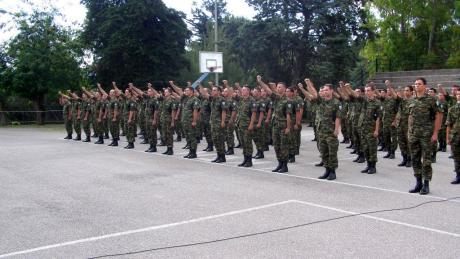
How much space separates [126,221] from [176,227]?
80 centimetres

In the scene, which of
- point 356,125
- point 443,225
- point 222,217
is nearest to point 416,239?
point 443,225

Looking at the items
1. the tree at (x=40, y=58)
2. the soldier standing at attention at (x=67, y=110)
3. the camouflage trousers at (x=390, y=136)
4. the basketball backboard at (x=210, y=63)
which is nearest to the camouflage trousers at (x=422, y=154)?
the camouflage trousers at (x=390, y=136)

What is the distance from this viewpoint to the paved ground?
5.57 meters

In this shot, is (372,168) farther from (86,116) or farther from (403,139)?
(86,116)

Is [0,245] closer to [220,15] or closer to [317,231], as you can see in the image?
[317,231]

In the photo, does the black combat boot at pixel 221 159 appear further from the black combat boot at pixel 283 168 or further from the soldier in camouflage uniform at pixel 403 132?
the soldier in camouflage uniform at pixel 403 132

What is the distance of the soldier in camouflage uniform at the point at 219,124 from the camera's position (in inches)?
520

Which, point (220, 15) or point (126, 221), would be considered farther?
point (220, 15)

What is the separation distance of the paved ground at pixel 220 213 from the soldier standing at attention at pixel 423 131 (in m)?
0.40

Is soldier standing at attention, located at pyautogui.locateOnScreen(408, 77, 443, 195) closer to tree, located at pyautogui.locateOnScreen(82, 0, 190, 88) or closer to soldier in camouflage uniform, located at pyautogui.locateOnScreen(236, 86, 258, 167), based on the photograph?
soldier in camouflage uniform, located at pyautogui.locateOnScreen(236, 86, 258, 167)

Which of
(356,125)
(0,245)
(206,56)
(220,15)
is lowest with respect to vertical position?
(0,245)

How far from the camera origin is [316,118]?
1065 centimetres

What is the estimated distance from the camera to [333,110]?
10266 mm

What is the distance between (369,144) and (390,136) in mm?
2849
